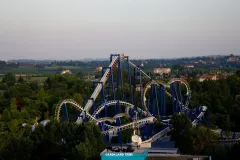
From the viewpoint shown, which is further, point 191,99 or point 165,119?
point 191,99

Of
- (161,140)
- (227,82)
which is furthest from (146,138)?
(227,82)

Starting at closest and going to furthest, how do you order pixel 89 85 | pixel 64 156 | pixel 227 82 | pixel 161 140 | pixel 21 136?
pixel 64 156
pixel 21 136
pixel 161 140
pixel 227 82
pixel 89 85

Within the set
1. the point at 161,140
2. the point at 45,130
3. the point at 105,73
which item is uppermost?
the point at 105,73

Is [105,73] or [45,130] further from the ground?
[105,73]

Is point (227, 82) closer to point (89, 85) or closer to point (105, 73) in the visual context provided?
point (89, 85)

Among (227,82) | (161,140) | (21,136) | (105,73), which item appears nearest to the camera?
(21,136)

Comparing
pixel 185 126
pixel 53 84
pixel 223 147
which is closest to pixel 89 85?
pixel 53 84

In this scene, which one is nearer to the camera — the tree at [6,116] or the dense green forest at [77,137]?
the dense green forest at [77,137]

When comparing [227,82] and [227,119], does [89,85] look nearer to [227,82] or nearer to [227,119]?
[227,82]

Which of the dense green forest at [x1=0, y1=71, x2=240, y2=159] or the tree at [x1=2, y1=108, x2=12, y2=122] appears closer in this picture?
the dense green forest at [x1=0, y1=71, x2=240, y2=159]

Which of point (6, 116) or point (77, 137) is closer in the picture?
point (77, 137)

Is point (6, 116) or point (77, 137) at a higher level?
point (77, 137)
